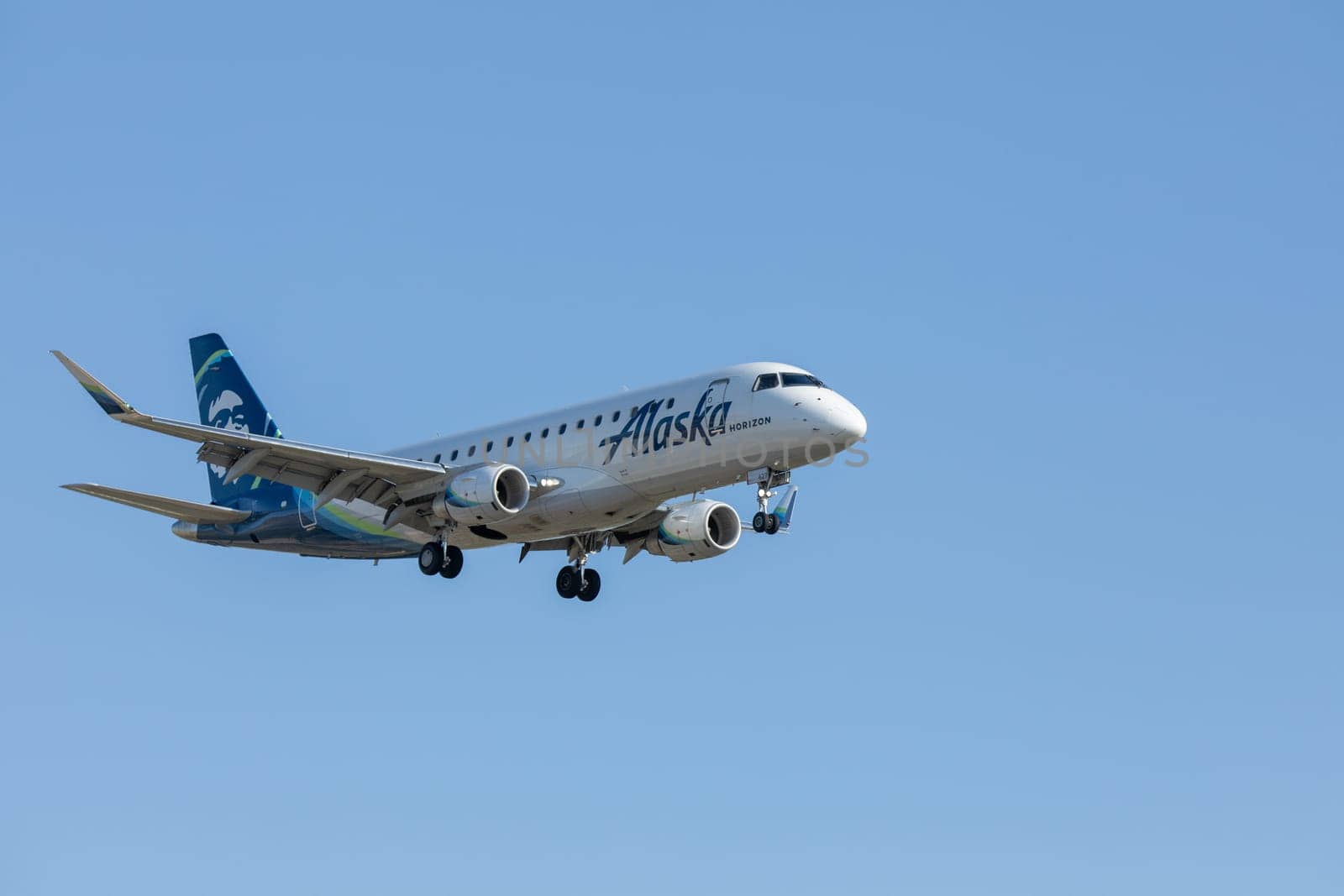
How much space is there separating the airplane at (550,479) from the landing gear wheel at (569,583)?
0.16 ft

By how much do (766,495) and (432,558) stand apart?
9341 mm

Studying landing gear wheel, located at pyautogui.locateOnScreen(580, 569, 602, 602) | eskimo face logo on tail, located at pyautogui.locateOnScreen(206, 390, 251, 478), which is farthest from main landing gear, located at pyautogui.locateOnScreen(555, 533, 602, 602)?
eskimo face logo on tail, located at pyautogui.locateOnScreen(206, 390, 251, 478)

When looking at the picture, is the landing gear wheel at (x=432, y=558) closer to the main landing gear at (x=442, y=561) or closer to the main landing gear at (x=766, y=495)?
the main landing gear at (x=442, y=561)

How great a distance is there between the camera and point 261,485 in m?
53.3

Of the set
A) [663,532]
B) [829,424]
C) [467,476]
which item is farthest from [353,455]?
[829,424]

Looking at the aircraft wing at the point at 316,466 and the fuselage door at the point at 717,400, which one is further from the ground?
the fuselage door at the point at 717,400

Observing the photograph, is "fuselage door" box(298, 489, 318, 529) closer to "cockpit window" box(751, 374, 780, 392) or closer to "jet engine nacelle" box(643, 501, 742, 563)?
"jet engine nacelle" box(643, 501, 742, 563)

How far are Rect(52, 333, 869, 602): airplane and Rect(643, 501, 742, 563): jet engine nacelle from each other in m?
0.04

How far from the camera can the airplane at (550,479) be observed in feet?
147

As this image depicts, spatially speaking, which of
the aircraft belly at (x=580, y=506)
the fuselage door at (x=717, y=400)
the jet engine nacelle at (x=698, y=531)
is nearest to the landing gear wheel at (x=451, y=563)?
the aircraft belly at (x=580, y=506)

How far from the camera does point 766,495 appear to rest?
4500cm

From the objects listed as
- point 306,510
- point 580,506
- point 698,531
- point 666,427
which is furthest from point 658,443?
point 306,510

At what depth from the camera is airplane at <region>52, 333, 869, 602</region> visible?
44.7 metres

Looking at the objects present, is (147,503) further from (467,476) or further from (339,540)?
(467,476)
